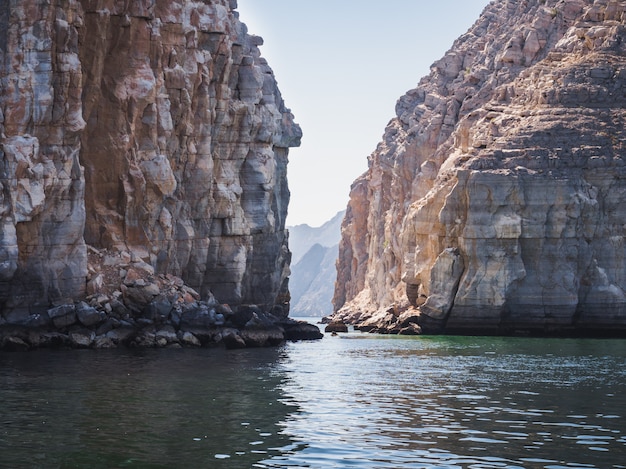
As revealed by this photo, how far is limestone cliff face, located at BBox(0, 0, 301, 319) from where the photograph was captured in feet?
201

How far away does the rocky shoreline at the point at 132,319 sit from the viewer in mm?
59344

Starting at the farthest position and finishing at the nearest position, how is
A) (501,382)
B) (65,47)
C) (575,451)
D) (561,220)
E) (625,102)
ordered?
(625,102)
(561,220)
(65,47)
(501,382)
(575,451)

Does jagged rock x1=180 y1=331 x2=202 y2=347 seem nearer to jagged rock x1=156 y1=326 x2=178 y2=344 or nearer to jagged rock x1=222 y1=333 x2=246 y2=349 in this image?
jagged rock x1=156 y1=326 x2=178 y2=344

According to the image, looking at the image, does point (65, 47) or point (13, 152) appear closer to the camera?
point (13, 152)

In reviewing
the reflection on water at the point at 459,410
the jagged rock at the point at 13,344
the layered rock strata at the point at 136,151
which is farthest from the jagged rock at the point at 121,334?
the reflection on water at the point at 459,410

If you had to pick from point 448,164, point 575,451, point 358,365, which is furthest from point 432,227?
point 575,451

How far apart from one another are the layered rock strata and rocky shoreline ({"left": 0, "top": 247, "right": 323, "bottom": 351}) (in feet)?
3.68

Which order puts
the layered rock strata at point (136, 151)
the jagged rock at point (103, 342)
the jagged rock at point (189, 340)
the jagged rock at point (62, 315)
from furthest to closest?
the jagged rock at point (189, 340), the layered rock strata at point (136, 151), the jagged rock at point (62, 315), the jagged rock at point (103, 342)

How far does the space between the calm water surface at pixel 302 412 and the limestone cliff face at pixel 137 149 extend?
29.4ft

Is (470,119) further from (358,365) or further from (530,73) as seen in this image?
(358,365)

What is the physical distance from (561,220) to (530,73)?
2028 centimetres

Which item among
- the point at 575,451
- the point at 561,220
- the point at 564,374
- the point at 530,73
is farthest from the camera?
the point at 530,73

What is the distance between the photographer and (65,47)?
6338cm

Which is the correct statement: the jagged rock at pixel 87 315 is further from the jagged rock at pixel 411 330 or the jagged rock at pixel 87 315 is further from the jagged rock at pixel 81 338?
the jagged rock at pixel 411 330
